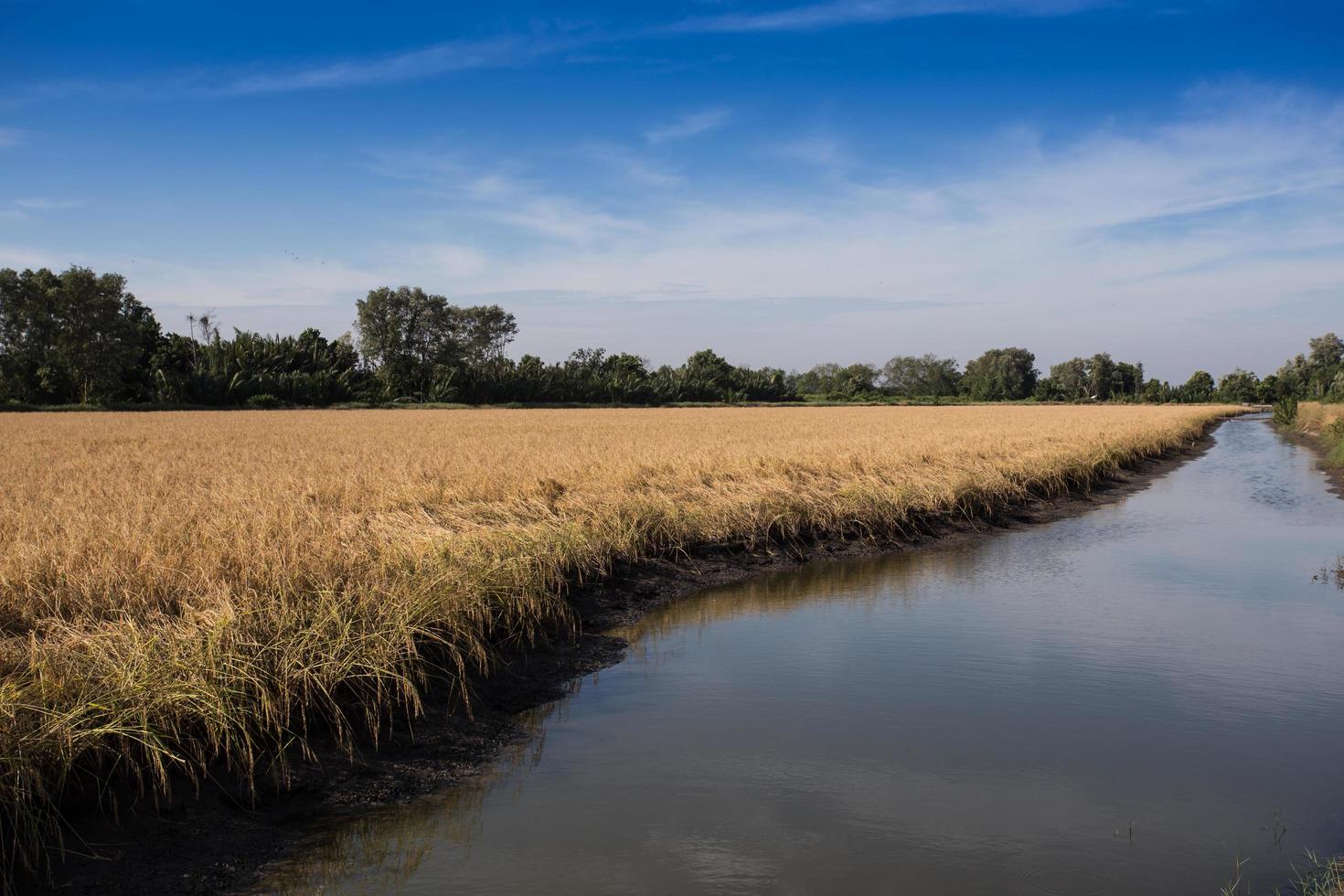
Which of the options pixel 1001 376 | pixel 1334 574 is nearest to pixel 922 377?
pixel 1001 376

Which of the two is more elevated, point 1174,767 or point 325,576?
point 325,576

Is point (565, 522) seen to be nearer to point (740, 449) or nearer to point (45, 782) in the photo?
point (45, 782)

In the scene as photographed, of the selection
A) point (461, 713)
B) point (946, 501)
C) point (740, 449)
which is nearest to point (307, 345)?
point (740, 449)

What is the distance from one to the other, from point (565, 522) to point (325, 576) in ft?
13.7

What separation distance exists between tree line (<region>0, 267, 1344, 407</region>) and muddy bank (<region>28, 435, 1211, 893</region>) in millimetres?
61062

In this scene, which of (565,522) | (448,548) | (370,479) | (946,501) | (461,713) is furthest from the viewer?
(946,501)

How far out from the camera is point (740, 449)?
892 inches

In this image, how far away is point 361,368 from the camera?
80938 mm

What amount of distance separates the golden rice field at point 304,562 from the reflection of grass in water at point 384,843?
0.79m


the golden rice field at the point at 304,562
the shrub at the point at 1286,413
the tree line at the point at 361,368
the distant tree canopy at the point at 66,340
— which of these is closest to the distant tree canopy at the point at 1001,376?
the tree line at the point at 361,368

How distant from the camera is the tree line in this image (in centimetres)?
5972

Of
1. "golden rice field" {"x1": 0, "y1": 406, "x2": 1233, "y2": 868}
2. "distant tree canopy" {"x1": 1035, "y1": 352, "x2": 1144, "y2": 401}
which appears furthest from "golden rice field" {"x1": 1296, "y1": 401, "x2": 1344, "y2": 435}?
"distant tree canopy" {"x1": 1035, "y1": 352, "x2": 1144, "y2": 401}

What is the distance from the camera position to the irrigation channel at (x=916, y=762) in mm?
4953

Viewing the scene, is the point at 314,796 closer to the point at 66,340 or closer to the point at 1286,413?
the point at 66,340
